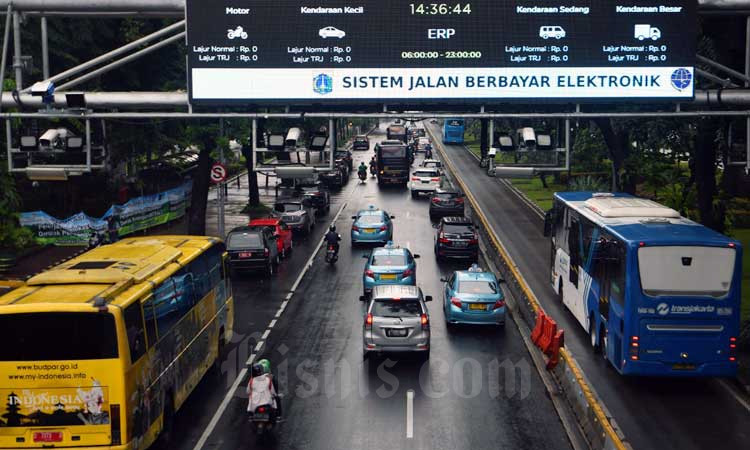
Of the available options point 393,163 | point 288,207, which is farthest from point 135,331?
point 393,163

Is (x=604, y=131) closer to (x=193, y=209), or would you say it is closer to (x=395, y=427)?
(x=193, y=209)

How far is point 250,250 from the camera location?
107 feet

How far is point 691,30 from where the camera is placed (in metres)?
18.5

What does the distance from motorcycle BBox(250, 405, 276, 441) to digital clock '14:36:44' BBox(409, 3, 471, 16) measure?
349 inches

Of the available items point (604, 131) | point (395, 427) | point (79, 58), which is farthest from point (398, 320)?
point (79, 58)

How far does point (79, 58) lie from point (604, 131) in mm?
23409

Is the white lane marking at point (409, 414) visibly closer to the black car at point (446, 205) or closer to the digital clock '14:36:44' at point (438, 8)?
the digital clock '14:36:44' at point (438, 8)

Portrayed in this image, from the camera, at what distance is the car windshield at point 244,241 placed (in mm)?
32625

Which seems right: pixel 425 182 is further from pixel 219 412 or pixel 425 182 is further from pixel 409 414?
pixel 219 412

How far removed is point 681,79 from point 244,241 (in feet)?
61.4

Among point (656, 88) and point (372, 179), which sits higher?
point (656, 88)

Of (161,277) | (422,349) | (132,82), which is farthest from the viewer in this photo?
(132,82)

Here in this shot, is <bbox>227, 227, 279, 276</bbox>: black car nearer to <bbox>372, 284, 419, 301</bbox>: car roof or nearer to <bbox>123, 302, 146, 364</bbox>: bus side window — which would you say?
<bbox>372, 284, 419, 301</bbox>: car roof

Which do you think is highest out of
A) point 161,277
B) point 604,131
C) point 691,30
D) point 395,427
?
point 691,30
